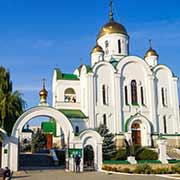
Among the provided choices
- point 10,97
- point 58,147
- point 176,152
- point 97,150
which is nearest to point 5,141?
point 10,97

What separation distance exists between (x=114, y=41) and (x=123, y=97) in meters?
A: 8.54

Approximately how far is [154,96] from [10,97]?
1913cm

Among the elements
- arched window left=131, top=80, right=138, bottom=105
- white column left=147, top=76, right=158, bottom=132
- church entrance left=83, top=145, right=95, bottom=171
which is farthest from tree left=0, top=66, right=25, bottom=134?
white column left=147, top=76, right=158, bottom=132

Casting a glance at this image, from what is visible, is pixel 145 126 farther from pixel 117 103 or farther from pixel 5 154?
pixel 5 154

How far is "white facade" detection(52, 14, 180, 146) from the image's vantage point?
34781 mm

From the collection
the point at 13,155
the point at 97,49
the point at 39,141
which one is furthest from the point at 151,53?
the point at 13,155

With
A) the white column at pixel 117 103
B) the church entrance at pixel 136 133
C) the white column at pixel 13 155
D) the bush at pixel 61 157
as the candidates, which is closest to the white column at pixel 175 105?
the church entrance at pixel 136 133

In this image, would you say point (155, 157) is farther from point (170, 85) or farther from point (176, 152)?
point (170, 85)

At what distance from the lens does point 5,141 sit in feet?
72.8

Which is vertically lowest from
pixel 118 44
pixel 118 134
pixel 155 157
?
pixel 155 157

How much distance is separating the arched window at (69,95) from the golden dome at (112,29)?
852 cm

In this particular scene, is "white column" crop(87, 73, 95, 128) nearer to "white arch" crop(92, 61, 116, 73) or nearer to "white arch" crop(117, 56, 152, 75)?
"white arch" crop(92, 61, 116, 73)

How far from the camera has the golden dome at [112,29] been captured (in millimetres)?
41281

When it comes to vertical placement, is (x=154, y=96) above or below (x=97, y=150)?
above
